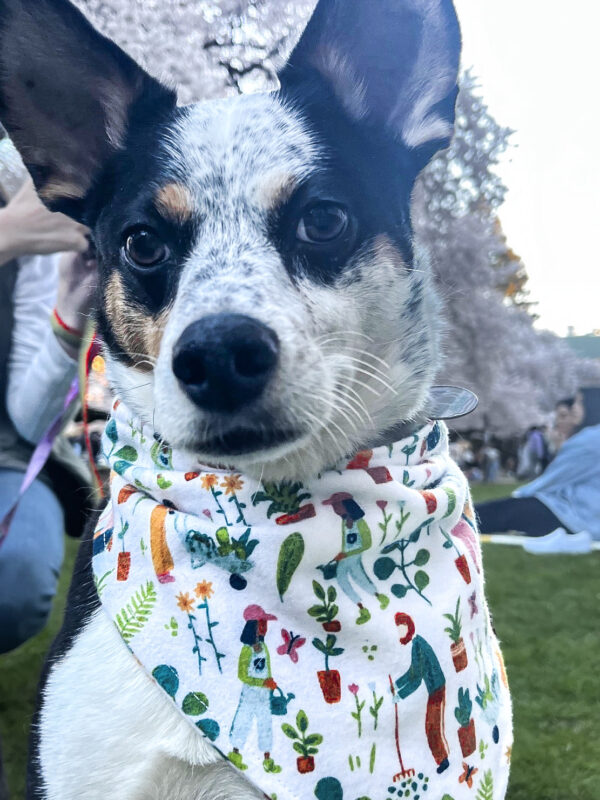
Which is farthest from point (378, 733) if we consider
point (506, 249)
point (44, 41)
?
point (506, 249)

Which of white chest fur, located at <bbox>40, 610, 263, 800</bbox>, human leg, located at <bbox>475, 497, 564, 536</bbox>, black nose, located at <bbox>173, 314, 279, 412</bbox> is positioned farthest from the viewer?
human leg, located at <bbox>475, 497, 564, 536</bbox>

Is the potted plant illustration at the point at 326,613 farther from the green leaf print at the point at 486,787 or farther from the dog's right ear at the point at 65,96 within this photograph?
the dog's right ear at the point at 65,96

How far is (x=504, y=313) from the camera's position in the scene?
15758mm

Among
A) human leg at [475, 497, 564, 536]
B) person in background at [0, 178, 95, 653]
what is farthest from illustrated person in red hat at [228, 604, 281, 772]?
human leg at [475, 497, 564, 536]

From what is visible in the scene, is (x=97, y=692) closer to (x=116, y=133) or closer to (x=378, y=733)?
(x=378, y=733)

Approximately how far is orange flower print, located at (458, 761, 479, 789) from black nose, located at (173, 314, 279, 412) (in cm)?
79

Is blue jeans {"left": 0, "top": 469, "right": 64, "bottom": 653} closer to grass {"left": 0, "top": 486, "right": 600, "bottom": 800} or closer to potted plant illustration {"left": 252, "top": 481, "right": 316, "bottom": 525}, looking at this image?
grass {"left": 0, "top": 486, "right": 600, "bottom": 800}

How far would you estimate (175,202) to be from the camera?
1320mm

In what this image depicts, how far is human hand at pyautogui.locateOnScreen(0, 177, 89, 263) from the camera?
1.86 m

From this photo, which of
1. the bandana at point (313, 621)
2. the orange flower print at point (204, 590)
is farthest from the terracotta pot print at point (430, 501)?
the orange flower print at point (204, 590)

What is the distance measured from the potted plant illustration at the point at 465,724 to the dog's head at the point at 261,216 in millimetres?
495

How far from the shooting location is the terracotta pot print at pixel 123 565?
1.34 meters

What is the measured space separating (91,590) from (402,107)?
3.60ft

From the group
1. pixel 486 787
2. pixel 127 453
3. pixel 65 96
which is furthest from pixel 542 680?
pixel 65 96
